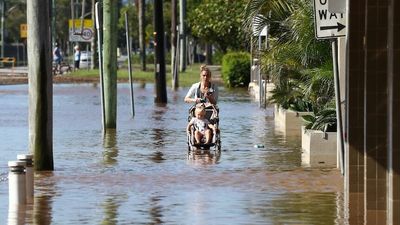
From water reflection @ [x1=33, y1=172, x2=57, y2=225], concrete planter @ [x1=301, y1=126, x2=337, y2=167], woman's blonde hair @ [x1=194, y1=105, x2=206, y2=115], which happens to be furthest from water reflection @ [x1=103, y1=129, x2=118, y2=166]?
concrete planter @ [x1=301, y1=126, x2=337, y2=167]

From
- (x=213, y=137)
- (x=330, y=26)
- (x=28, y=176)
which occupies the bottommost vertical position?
(x=213, y=137)

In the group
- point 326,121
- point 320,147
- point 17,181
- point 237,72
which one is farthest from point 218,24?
point 17,181

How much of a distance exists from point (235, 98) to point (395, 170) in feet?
99.6

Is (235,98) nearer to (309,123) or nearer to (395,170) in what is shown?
(309,123)

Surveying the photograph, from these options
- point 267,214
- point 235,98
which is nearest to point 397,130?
point 267,214

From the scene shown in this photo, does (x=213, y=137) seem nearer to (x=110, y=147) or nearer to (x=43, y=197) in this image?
(x=110, y=147)

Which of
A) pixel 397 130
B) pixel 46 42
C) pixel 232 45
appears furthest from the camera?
pixel 232 45

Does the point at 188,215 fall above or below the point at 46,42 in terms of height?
below

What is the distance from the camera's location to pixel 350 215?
1353 cm

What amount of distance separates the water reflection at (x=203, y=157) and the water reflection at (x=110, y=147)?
47.5 inches

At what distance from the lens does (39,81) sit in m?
17.8

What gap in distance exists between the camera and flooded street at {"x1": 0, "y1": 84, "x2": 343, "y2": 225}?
1359 cm

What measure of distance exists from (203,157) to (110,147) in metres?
2.71

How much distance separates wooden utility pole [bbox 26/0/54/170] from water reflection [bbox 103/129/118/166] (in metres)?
1.80
